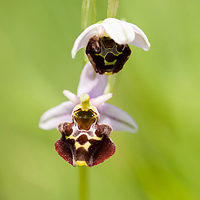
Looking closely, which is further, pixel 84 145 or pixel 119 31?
pixel 84 145

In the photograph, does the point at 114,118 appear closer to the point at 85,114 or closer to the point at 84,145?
the point at 85,114

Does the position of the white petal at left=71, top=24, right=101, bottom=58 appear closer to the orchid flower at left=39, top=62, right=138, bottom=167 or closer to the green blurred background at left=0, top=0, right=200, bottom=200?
the orchid flower at left=39, top=62, right=138, bottom=167

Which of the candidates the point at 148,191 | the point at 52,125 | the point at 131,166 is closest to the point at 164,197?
the point at 148,191

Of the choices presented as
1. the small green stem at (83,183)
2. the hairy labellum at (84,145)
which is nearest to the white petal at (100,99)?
the hairy labellum at (84,145)

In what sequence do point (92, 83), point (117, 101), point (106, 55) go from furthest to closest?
point (117, 101) → point (92, 83) → point (106, 55)

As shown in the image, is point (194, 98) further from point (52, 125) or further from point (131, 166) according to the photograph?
point (52, 125)

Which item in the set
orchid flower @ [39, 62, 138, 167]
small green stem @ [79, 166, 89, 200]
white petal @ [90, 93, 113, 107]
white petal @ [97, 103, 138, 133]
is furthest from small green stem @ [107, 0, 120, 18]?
small green stem @ [79, 166, 89, 200]

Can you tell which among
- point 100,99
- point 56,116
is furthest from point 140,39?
point 56,116
